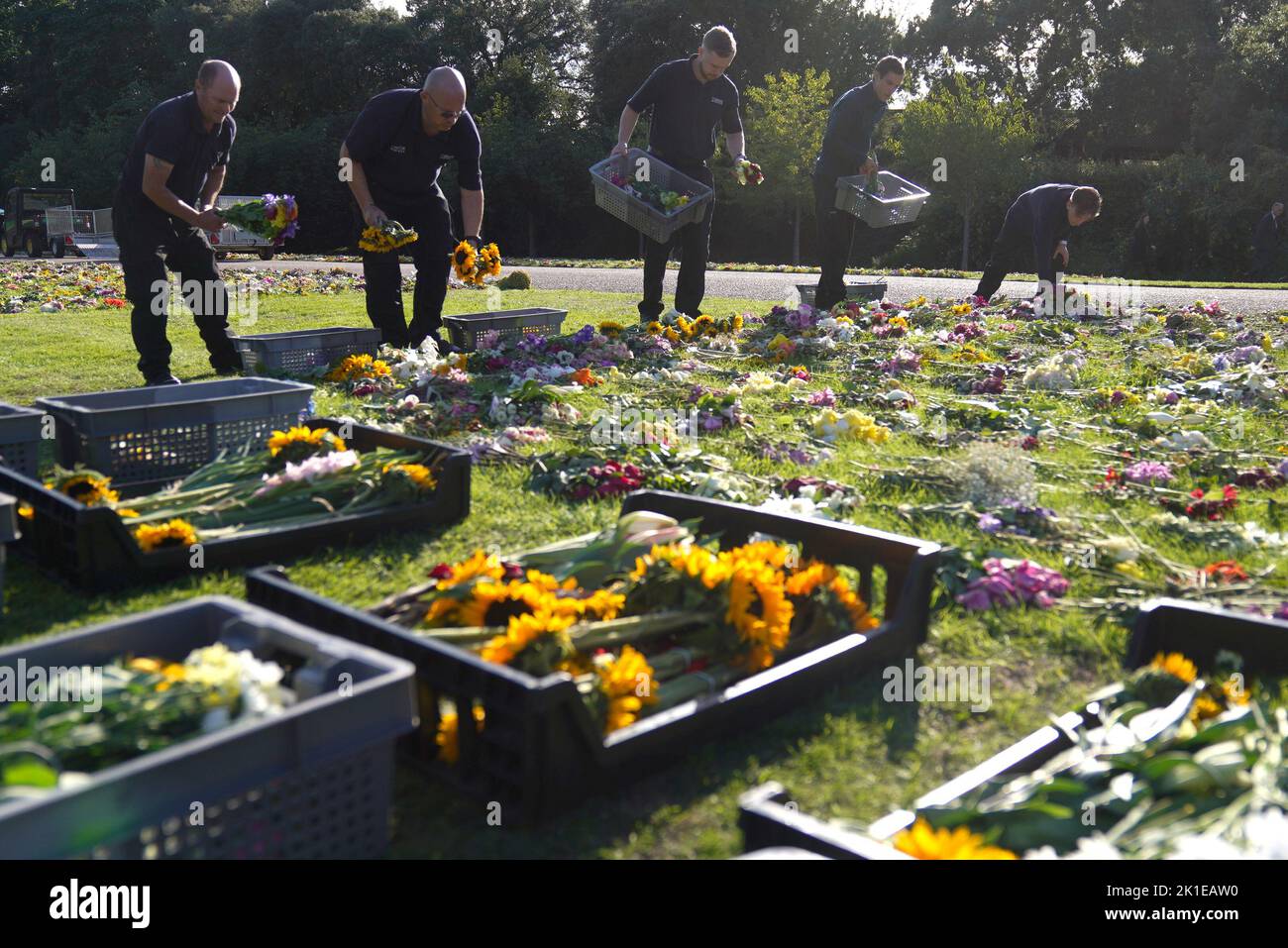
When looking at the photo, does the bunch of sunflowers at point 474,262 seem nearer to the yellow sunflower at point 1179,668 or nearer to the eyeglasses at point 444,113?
the eyeglasses at point 444,113

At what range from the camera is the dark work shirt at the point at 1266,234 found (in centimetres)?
2612

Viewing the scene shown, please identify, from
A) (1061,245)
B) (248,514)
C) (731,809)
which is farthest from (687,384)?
(1061,245)

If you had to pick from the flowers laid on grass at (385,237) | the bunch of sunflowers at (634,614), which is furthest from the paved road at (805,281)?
the bunch of sunflowers at (634,614)

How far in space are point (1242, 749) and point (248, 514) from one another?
11.2ft

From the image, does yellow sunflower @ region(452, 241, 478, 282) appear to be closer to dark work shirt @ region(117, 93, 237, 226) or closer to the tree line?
dark work shirt @ region(117, 93, 237, 226)

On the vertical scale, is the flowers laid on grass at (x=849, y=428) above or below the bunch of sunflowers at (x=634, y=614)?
above

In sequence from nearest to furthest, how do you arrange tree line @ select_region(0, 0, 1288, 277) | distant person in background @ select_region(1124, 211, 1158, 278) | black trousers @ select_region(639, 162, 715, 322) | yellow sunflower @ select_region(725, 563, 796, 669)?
yellow sunflower @ select_region(725, 563, 796, 669)
black trousers @ select_region(639, 162, 715, 322)
distant person in background @ select_region(1124, 211, 1158, 278)
tree line @ select_region(0, 0, 1288, 277)

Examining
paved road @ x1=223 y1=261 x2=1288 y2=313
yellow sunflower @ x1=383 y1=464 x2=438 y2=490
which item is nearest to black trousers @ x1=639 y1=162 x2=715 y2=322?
paved road @ x1=223 y1=261 x2=1288 y2=313

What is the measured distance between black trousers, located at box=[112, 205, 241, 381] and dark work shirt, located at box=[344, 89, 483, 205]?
4.39 feet

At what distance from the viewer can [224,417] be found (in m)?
5.11

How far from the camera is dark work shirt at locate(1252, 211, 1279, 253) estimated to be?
85.7 ft

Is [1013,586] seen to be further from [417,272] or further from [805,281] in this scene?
[805,281]

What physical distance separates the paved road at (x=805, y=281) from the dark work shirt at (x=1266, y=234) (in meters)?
8.66

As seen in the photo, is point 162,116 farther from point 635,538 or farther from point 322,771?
point 322,771
